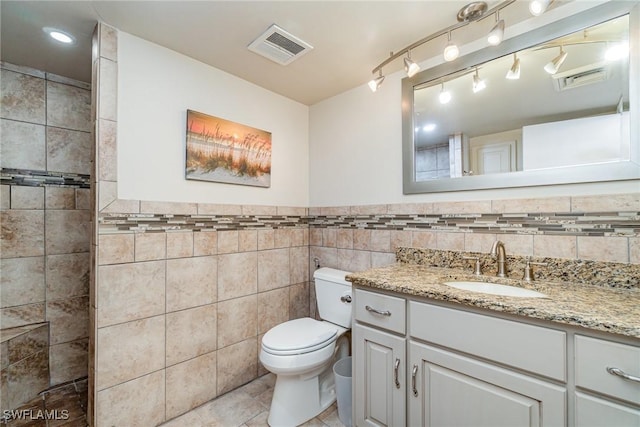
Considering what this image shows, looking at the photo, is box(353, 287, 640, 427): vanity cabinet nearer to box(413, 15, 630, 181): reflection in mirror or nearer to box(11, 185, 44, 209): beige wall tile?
box(413, 15, 630, 181): reflection in mirror

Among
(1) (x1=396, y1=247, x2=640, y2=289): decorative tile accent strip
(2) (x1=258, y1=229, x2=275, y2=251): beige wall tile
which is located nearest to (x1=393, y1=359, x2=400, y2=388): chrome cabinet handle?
(1) (x1=396, y1=247, x2=640, y2=289): decorative tile accent strip

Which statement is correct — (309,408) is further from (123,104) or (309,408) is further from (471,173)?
(123,104)

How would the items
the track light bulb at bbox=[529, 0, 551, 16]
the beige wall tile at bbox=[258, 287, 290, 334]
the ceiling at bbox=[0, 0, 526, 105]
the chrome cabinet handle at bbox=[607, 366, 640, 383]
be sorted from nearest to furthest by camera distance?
the chrome cabinet handle at bbox=[607, 366, 640, 383] → the track light bulb at bbox=[529, 0, 551, 16] → the ceiling at bbox=[0, 0, 526, 105] → the beige wall tile at bbox=[258, 287, 290, 334]

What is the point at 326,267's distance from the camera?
2283 mm

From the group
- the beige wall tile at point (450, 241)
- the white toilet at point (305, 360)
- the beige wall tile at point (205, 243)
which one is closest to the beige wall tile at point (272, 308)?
the white toilet at point (305, 360)

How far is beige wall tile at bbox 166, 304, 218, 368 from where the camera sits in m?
1.63

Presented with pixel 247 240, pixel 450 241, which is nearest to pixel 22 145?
pixel 247 240

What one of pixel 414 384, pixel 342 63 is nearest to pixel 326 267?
pixel 414 384

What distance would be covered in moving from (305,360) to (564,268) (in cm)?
137

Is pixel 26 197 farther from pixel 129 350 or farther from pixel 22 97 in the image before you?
pixel 129 350

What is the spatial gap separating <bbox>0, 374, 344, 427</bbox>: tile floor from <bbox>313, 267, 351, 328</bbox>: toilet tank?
53 cm

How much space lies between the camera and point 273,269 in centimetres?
216

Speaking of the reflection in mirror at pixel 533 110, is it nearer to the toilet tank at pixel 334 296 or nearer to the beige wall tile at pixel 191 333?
the toilet tank at pixel 334 296

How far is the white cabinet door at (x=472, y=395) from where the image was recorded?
92 centimetres
